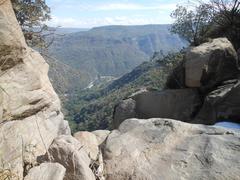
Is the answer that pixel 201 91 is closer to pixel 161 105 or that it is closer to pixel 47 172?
pixel 161 105

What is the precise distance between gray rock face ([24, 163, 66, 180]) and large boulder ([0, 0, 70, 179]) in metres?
0.52

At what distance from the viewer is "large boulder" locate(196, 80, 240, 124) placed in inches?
447

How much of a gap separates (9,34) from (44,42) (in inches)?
352

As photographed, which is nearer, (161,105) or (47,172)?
(47,172)

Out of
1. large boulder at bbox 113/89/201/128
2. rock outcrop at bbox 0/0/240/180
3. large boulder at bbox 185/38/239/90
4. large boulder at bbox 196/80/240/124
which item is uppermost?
rock outcrop at bbox 0/0/240/180

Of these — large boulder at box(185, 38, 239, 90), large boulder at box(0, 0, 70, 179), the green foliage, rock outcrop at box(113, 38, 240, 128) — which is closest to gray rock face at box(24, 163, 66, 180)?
large boulder at box(0, 0, 70, 179)

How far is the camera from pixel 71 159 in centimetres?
487

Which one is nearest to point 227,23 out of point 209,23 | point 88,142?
point 209,23

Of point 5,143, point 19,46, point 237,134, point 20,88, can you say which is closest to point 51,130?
point 20,88

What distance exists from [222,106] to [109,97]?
11928cm

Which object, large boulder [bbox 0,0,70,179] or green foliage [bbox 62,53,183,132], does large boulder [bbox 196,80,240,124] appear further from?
green foliage [bbox 62,53,183,132]

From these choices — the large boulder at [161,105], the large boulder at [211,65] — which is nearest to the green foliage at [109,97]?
the large boulder at [161,105]

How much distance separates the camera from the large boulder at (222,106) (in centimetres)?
1135

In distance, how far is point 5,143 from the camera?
491 centimetres
